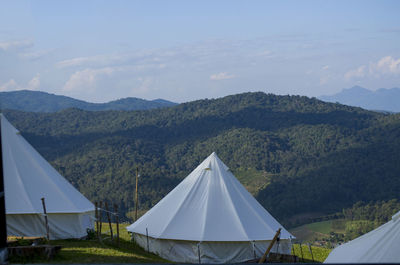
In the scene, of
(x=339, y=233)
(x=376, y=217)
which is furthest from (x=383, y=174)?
(x=339, y=233)

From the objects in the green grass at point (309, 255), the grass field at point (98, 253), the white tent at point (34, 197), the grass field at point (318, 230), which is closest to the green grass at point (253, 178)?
the grass field at point (318, 230)

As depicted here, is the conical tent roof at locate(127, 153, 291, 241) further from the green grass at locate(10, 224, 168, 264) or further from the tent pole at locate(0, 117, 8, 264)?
the tent pole at locate(0, 117, 8, 264)

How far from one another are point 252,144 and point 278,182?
18150mm

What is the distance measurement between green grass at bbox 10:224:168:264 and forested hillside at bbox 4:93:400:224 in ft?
170

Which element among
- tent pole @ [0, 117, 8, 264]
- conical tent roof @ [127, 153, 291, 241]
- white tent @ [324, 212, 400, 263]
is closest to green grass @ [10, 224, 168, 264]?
conical tent roof @ [127, 153, 291, 241]

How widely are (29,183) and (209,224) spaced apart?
6.79 metres

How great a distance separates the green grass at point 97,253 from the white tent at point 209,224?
787 millimetres

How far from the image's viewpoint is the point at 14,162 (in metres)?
19.1

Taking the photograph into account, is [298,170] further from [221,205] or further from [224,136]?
[221,205]

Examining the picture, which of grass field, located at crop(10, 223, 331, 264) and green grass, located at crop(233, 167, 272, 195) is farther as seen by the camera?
green grass, located at crop(233, 167, 272, 195)

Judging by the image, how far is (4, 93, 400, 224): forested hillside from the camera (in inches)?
3108

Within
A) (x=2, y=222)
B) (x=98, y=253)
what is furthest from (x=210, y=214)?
(x=2, y=222)

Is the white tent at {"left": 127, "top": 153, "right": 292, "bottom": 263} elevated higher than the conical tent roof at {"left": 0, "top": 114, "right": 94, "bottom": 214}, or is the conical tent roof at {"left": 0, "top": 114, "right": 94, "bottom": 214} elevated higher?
the conical tent roof at {"left": 0, "top": 114, "right": 94, "bottom": 214}

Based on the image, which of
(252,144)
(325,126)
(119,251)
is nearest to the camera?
(119,251)
